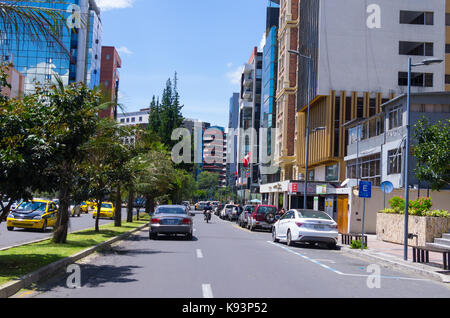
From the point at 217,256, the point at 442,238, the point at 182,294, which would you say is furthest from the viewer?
the point at 442,238

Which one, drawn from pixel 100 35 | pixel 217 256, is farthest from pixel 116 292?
pixel 100 35

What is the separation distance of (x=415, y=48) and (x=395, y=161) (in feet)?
72.3

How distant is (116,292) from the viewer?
27.8 ft

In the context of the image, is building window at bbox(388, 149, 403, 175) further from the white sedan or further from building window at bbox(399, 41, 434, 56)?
building window at bbox(399, 41, 434, 56)

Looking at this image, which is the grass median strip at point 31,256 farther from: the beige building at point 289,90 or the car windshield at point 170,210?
the beige building at point 289,90

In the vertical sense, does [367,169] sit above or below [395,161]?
below

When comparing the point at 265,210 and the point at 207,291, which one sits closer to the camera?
the point at 207,291

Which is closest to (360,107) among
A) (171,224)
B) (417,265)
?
(171,224)

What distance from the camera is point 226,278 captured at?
33.7 feet

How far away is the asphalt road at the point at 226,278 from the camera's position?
28.2 feet

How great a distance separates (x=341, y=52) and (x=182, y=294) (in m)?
43.6

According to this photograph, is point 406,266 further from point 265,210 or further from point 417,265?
point 265,210

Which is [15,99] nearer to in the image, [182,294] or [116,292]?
[116,292]

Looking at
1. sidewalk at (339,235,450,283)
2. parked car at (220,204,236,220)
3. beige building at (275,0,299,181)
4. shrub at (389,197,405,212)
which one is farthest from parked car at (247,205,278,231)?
beige building at (275,0,299,181)
